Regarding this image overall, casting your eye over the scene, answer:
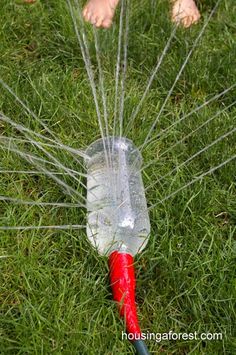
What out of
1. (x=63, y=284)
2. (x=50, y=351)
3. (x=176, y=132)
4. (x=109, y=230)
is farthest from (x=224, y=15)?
(x=50, y=351)

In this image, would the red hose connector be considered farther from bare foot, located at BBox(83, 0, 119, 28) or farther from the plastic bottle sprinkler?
bare foot, located at BBox(83, 0, 119, 28)

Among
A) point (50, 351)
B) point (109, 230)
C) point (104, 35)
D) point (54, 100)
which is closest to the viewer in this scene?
point (50, 351)

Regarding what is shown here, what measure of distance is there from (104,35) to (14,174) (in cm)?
73

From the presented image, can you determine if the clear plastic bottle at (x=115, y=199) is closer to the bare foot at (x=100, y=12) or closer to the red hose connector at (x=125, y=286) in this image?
the red hose connector at (x=125, y=286)

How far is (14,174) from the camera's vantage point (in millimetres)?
1787

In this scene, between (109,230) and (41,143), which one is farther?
(41,143)

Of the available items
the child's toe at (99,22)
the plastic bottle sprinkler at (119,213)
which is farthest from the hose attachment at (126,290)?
the child's toe at (99,22)

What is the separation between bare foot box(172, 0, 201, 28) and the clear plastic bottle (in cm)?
75

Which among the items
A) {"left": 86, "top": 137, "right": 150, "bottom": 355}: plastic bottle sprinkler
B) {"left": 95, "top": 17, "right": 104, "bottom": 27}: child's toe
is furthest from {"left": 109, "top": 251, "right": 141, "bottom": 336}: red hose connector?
{"left": 95, "top": 17, "right": 104, "bottom": 27}: child's toe

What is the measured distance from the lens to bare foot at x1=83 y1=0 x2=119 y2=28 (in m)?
2.32

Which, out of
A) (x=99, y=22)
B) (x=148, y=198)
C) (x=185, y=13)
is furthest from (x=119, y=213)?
(x=185, y=13)

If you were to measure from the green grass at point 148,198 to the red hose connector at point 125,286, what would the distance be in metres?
0.03

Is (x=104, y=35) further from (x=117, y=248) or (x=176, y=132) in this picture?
(x=117, y=248)

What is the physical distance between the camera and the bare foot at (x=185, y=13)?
7.74 feet
